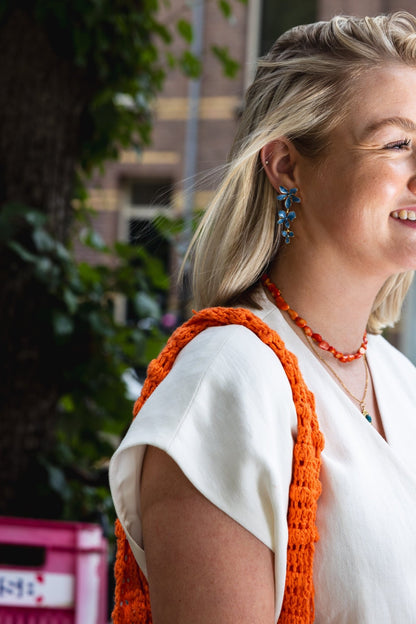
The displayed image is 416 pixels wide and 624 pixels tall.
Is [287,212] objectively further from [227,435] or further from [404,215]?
[227,435]

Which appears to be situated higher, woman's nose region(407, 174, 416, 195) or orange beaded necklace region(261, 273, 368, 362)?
woman's nose region(407, 174, 416, 195)

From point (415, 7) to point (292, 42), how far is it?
27.8ft

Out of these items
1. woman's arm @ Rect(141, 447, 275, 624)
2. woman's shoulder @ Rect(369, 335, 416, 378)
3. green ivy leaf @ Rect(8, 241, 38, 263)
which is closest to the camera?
woman's arm @ Rect(141, 447, 275, 624)

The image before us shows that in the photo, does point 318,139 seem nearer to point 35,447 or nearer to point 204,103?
point 35,447

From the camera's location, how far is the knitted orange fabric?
3.32ft

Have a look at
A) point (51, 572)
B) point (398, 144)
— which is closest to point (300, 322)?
point (398, 144)

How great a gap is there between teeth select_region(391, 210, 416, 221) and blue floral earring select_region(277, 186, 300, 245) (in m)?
0.15

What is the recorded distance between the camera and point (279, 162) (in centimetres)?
130

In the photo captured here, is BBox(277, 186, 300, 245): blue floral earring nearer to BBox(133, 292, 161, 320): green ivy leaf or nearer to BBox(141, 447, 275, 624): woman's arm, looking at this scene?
BBox(141, 447, 275, 624): woman's arm

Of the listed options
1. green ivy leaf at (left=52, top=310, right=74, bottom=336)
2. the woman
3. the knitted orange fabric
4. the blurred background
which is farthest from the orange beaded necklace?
green ivy leaf at (left=52, top=310, right=74, bottom=336)

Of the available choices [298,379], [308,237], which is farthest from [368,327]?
[298,379]

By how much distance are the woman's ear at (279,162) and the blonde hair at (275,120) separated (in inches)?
0.5

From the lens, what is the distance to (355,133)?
122 centimetres

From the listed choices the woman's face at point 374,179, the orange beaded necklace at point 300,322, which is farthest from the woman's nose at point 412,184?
the orange beaded necklace at point 300,322
